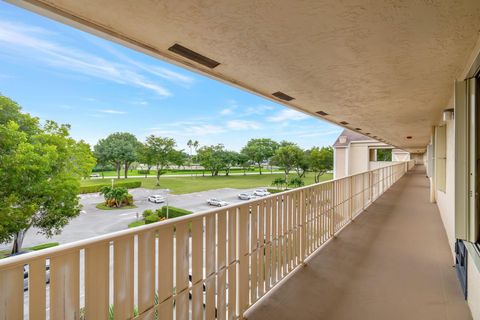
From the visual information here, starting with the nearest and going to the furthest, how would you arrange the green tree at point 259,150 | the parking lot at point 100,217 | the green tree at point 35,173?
the green tree at point 35,173 < the parking lot at point 100,217 < the green tree at point 259,150

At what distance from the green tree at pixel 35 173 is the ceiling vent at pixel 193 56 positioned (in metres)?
3.86

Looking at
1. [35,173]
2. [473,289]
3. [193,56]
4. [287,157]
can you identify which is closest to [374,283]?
[473,289]

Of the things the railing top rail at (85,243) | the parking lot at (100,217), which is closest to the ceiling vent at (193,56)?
the railing top rail at (85,243)

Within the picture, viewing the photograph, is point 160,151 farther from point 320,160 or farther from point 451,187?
point 320,160

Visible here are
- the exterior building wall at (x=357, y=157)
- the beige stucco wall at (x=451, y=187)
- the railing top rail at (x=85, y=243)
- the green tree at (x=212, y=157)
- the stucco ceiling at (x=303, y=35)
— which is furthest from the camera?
the green tree at (x=212, y=157)

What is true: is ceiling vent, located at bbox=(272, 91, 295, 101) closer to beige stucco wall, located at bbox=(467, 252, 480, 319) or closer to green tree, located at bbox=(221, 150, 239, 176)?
beige stucco wall, located at bbox=(467, 252, 480, 319)

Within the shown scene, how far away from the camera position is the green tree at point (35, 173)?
427cm

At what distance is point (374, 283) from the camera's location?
87.4 inches

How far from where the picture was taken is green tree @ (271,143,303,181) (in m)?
23.6

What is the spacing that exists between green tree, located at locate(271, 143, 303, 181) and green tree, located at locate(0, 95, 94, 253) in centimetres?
1908

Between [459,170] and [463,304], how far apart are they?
1.13 metres

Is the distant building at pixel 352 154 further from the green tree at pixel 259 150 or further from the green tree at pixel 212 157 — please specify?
the green tree at pixel 212 157

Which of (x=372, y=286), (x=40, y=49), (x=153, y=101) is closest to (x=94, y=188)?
(x=40, y=49)

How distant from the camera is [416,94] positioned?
2.71 m
